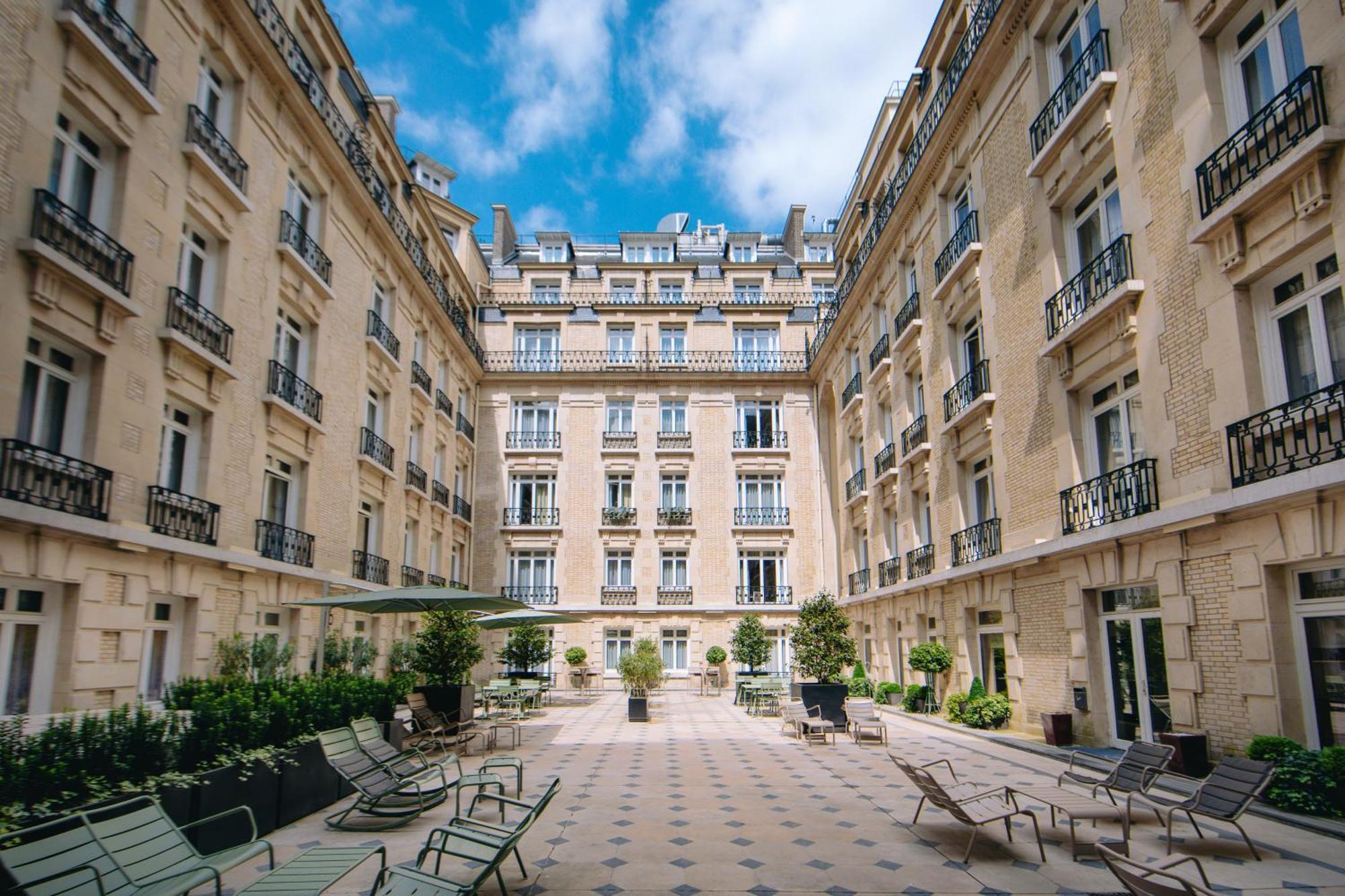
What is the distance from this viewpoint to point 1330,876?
5469 millimetres

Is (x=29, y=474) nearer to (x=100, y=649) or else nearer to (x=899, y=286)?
(x=100, y=649)

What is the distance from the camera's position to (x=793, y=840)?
679cm

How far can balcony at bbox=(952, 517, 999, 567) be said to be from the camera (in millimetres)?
14055

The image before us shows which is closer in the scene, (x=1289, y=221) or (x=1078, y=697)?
(x=1289, y=221)

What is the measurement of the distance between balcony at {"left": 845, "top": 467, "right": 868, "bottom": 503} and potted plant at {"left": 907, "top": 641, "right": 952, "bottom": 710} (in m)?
6.75

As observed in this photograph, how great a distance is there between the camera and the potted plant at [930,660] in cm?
1562

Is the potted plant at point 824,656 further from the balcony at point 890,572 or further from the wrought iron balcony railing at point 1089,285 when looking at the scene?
the wrought iron balcony railing at point 1089,285

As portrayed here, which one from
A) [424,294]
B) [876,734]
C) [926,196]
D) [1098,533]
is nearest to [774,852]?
[1098,533]

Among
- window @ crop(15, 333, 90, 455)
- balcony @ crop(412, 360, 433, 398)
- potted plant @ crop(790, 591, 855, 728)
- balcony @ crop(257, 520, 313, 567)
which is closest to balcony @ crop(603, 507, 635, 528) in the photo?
balcony @ crop(412, 360, 433, 398)

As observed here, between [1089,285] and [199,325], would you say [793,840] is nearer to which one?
[1089,285]

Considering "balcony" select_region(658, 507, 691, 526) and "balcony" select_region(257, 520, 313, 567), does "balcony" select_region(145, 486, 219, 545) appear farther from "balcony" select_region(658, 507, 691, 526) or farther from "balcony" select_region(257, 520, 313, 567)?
"balcony" select_region(658, 507, 691, 526)

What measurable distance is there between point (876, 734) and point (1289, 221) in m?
9.03

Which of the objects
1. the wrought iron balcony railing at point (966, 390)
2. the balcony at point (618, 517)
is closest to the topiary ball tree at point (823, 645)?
the wrought iron balcony railing at point (966, 390)

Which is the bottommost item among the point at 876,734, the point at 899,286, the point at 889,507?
the point at 876,734
